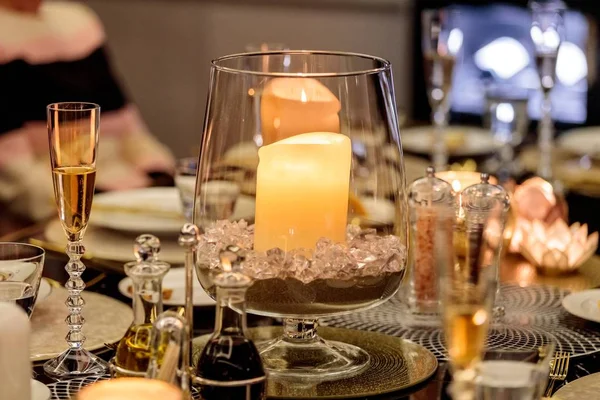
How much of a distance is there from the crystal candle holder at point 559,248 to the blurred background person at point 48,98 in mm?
1297

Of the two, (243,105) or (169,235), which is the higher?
(243,105)

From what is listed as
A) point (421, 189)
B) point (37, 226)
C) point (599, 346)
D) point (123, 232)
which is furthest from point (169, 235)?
point (599, 346)

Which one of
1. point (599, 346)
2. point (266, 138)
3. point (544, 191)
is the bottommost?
point (599, 346)

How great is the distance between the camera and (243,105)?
3.62ft

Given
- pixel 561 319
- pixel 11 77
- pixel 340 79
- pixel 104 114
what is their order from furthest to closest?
pixel 104 114, pixel 11 77, pixel 561 319, pixel 340 79

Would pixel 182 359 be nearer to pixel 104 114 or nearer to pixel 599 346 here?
pixel 599 346

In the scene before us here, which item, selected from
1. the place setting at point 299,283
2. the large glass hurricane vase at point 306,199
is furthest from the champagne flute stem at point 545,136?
the large glass hurricane vase at point 306,199

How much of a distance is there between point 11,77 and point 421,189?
5.63ft

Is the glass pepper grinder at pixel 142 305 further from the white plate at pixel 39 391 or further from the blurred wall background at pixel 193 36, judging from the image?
the blurred wall background at pixel 193 36

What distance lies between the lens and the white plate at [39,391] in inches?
37.3

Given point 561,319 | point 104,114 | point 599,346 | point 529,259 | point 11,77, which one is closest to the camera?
point 599,346

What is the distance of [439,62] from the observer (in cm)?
224

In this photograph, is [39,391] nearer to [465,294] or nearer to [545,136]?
[465,294]

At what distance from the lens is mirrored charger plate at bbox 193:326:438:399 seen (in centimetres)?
101
